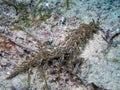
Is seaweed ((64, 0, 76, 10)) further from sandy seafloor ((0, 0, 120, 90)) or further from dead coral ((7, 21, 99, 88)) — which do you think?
dead coral ((7, 21, 99, 88))

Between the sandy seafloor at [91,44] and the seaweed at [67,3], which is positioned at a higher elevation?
the seaweed at [67,3]

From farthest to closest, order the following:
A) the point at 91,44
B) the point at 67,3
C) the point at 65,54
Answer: the point at 67,3
the point at 91,44
the point at 65,54

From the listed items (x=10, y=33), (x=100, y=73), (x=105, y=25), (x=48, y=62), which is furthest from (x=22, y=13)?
(x=100, y=73)

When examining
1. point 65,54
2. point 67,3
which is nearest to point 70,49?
point 65,54

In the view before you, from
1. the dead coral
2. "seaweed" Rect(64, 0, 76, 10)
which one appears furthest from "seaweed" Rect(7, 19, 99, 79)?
"seaweed" Rect(64, 0, 76, 10)

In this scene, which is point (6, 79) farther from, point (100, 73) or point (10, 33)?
point (100, 73)

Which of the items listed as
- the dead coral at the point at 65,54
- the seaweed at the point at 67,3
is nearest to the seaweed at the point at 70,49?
the dead coral at the point at 65,54

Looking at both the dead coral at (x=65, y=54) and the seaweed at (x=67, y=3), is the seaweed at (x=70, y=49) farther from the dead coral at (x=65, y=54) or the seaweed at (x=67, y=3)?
the seaweed at (x=67, y=3)

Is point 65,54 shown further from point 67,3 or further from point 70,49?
point 67,3
